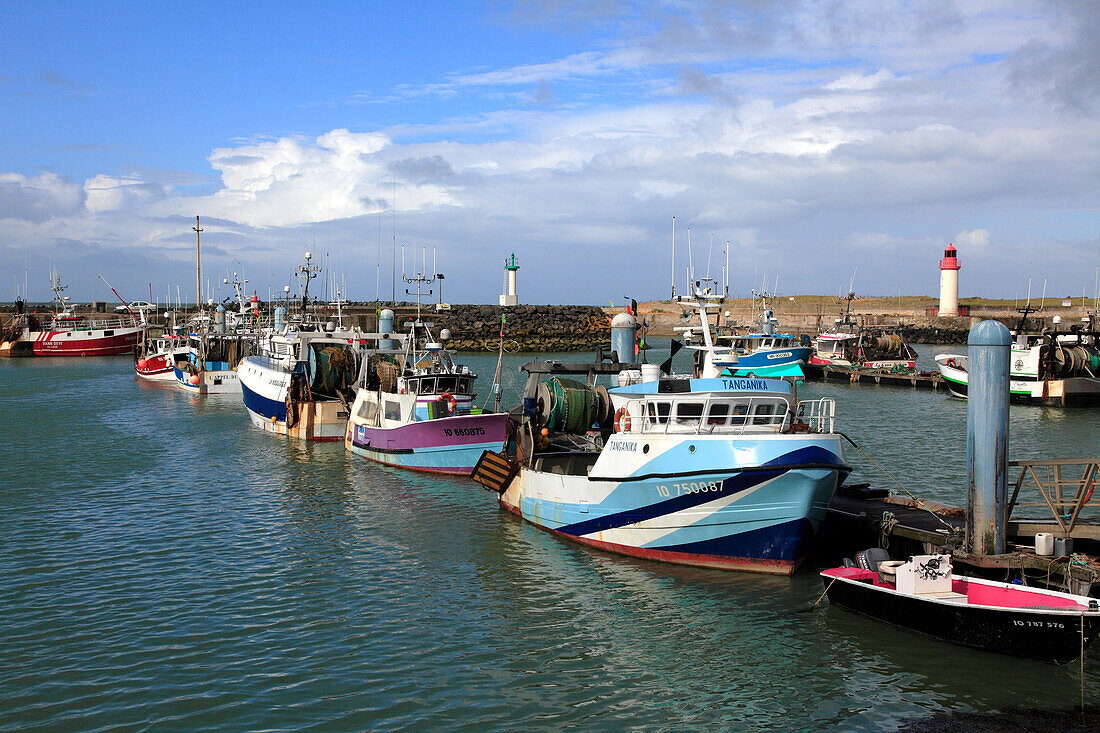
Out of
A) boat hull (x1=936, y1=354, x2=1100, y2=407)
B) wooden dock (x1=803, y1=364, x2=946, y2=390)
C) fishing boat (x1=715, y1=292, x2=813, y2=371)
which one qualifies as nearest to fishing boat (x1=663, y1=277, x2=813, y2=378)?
fishing boat (x1=715, y1=292, x2=813, y2=371)

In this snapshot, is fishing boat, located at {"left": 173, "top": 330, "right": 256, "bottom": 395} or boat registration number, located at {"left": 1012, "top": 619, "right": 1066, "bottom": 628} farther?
fishing boat, located at {"left": 173, "top": 330, "right": 256, "bottom": 395}

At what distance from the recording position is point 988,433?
15.1 m

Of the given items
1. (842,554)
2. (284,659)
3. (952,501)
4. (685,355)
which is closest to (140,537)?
(284,659)

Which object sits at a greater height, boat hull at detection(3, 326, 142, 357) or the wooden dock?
boat hull at detection(3, 326, 142, 357)

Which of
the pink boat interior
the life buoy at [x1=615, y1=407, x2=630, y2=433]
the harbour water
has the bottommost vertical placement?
the harbour water

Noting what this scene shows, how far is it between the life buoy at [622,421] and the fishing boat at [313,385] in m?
19.6

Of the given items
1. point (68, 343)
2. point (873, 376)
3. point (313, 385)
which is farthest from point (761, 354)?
point (68, 343)

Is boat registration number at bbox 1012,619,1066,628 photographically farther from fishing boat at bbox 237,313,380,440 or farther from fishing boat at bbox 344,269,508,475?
fishing boat at bbox 237,313,380,440

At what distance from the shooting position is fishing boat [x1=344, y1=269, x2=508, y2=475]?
29422 mm

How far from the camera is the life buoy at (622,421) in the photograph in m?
19.2

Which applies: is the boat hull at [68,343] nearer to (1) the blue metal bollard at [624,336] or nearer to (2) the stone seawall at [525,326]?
(2) the stone seawall at [525,326]

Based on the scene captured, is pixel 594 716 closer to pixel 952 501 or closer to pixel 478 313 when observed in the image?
pixel 952 501

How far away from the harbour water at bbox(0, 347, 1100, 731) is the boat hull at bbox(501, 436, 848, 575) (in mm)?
543

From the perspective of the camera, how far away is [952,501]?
81.0ft
